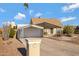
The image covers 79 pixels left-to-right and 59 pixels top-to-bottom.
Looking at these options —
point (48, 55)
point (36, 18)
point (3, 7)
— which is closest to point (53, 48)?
point (48, 55)

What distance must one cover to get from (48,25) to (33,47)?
0.44 m

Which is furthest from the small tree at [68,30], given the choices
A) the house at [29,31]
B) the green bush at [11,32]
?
the green bush at [11,32]

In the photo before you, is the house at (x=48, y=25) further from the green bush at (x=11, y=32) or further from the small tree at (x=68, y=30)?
the green bush at (x=11, y=32)

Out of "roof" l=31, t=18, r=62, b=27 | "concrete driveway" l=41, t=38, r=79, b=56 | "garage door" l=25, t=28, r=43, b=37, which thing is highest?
"roof" l=31, t=18, r=62, b=27

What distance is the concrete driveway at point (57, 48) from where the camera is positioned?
6383 millimetres

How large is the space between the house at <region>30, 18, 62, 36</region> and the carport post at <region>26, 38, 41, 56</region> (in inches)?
8.0

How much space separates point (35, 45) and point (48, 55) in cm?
27

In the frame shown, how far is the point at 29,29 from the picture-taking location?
6.42m

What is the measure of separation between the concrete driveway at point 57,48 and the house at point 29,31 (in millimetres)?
150

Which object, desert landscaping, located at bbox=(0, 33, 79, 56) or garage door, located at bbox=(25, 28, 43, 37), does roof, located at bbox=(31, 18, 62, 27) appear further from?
desert landscaping, located at bbox=(0, 33, 79, 56)

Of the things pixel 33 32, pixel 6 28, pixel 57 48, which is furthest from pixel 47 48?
pixel 6 28

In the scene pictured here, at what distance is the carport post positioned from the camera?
20.9 ft

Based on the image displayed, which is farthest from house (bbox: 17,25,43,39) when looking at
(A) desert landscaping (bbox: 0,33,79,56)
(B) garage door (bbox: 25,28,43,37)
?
(A) desert landscaping (bbox: 0,33,79,56)

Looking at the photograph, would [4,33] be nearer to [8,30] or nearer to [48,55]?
[8,30]
